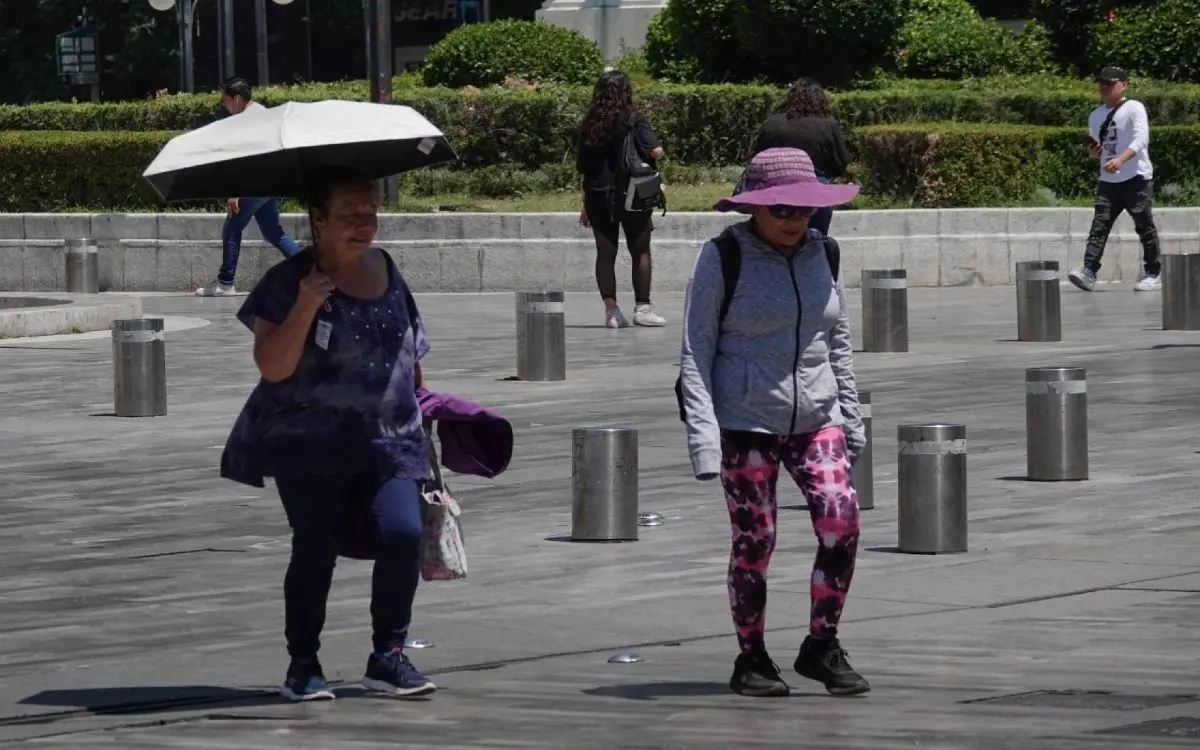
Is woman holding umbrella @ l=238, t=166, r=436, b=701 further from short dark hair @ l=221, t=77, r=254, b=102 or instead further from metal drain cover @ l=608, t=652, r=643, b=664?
short dark hair @ l=221, t=77, r=254, b=102

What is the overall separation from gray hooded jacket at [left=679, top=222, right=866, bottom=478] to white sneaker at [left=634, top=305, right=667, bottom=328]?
1215 centimetres

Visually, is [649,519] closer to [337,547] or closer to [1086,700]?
[337,547]

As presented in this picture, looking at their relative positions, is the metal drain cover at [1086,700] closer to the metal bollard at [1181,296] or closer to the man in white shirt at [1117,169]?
the metal bollard at [1181,296]

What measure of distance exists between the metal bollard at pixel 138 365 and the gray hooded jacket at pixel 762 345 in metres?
7.56

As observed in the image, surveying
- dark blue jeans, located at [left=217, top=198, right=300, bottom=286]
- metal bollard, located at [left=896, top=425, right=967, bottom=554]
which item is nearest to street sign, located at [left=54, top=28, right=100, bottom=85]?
dark blue jeans, located at [left=217, top=198, right=300, bottom=286]

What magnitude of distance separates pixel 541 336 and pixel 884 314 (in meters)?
2.68

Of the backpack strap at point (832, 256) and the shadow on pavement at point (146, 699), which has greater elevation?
the backpack strap at point (832, 256)

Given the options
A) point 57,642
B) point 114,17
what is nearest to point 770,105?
point 57,642

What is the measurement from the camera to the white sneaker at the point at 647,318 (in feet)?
63.9

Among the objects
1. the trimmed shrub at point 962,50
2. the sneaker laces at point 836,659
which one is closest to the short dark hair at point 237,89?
the trimmed shrub at point 962,50

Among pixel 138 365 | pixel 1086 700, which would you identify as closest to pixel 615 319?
pixel 138 365

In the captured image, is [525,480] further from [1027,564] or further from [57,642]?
[57,642]

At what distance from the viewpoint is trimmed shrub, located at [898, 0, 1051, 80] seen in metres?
30.6

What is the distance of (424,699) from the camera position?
7090mm
